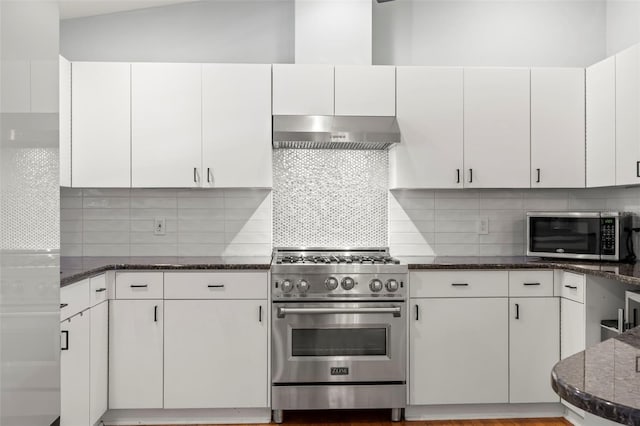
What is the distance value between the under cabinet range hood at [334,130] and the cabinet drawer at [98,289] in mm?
1316

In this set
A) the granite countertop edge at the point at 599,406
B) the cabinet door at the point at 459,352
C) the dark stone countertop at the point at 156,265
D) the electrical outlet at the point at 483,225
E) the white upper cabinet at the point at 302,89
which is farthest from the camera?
the electrical outlet at the point at 483,225

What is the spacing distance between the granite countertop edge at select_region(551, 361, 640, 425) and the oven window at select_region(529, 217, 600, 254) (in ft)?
8.68

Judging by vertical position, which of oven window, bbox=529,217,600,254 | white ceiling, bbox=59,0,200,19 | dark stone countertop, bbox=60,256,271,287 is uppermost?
white ceiling, bbox=59,0,200,19

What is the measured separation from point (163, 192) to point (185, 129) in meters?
0.58

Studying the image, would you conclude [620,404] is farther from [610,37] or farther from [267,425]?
[610,37]

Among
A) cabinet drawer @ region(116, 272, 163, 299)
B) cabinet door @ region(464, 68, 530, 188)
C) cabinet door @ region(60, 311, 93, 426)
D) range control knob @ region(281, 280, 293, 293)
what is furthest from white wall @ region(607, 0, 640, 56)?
cabinet door @ region(60, 311, 93, 426)

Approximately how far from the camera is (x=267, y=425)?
311 centimetres

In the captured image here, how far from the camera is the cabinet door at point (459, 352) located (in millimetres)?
3158

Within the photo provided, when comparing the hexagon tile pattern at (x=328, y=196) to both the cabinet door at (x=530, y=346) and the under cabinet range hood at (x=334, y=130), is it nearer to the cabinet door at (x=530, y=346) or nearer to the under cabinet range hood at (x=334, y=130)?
the under cabinet range hood at (x=334, y=130)

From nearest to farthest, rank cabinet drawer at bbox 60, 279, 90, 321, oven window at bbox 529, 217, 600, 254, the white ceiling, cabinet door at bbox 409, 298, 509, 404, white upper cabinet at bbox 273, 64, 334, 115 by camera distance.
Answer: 1. cabinet drawer at bbox 60, 279, 90, 321
2. cabinet door at bbox 409, 298, 509, 404
3. oven window at bbox 529, 217, 600, 254
4. white upper cabinet at bbox 273, 64, 334, 115
5. the white ceiling

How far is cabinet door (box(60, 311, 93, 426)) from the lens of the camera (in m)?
2.47

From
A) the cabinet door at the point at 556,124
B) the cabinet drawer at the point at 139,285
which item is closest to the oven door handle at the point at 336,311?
the cabinet drawer at the point at 139,285

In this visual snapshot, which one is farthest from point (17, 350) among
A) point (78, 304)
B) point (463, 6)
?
point (463, 6)

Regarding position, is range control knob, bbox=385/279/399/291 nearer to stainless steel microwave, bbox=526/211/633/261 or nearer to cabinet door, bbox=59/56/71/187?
stainless steel microwave, bbox=526/211/633/261
